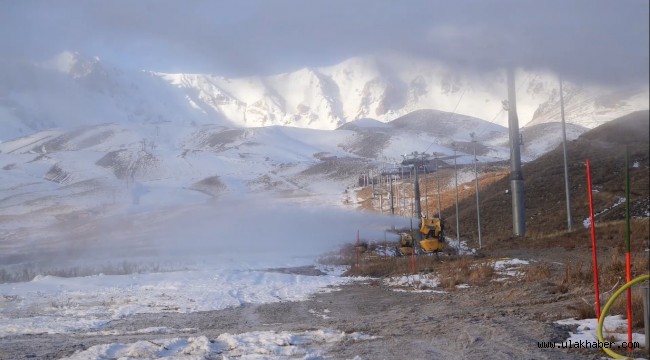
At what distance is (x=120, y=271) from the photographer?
117 feet

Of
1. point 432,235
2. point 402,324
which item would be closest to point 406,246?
point 432,235

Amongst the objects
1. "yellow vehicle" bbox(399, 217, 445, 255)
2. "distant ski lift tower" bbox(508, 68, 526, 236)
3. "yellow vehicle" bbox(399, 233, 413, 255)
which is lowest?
"yellow vehicle" bbox(399, 233, 413, 255)

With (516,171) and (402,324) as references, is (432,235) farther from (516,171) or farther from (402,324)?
(402,324)

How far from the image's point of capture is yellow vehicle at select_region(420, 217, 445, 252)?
3073 centimetres

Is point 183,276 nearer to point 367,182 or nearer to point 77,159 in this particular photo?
point 367,182

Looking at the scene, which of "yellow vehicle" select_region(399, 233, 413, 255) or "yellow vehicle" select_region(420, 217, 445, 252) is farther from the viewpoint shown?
"yellow vehicle" select_region(399, 233, 413, 255)

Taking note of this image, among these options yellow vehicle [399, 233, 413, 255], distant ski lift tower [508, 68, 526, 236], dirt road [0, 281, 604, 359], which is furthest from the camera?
yellow vehicle [399, 233, 413, 255]

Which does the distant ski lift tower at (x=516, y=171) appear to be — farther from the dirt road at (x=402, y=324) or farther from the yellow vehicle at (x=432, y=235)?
the dirt road at (x=402, y=324)

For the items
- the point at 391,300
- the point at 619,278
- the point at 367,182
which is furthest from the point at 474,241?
the point at 367,182

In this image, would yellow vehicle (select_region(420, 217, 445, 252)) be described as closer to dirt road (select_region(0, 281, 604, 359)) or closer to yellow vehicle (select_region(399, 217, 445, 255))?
yellow vehicle (select_region(399, 217, 445, 255))

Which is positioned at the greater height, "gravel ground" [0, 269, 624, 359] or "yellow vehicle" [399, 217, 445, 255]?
"yellow vehicle" [399, 217, 445, 255]

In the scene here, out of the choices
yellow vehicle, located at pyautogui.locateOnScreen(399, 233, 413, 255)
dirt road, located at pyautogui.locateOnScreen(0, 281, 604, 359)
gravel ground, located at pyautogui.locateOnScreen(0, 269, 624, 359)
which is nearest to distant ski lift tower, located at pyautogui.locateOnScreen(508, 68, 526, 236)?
gravel ground, located at pyautogui.locateOnScreen(0, 269, 624, 359)

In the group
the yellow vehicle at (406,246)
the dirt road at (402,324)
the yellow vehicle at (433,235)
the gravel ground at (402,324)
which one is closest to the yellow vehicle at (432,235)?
the yellow vehicle at (433,235)

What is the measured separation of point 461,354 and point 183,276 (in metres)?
20.9
